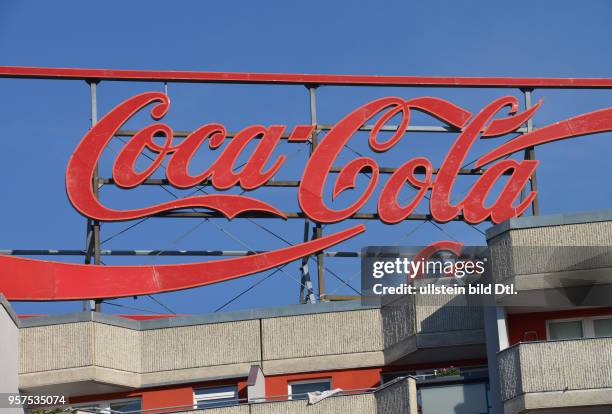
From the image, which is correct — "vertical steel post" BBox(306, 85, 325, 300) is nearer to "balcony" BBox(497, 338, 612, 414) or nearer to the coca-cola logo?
the coca-cola logo

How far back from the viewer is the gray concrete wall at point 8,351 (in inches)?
1805

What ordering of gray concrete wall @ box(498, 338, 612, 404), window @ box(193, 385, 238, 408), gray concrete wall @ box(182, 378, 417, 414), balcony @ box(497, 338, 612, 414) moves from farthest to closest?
window @ box(193, 385, 238, 408)
gray concrete wall @ box(182, 378, 417, 414)
gray concrete wall @ box(498, 338, 612, 404)
balcony @ box(497, 338, 612, 414)

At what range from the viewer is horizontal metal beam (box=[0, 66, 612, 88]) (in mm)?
54312

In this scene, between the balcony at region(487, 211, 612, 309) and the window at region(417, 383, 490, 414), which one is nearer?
the balcony at region(487, 211, 612, 309)

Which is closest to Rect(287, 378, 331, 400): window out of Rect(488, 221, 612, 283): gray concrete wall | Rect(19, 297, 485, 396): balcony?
Rect(19, 297, 485, 396): balcony

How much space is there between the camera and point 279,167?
180ft

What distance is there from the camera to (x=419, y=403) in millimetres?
45875

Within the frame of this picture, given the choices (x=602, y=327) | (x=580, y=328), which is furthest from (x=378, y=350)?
(x=602, y=327)

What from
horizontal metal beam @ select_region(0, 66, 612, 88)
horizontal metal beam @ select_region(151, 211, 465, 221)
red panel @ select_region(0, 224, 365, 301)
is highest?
horizontal metal beam @ select_region(0, 66, 612, 88)

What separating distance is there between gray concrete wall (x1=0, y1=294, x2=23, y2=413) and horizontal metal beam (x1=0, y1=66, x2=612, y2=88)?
960 cm

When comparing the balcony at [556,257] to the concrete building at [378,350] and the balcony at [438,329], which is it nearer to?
the concrete building at [378,350]

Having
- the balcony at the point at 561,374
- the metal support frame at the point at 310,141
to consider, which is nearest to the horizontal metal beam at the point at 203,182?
the metal support frame at the point at 310,141

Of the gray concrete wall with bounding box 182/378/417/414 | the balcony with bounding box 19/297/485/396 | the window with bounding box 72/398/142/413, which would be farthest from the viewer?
the window with bounding box 72/398/142/413

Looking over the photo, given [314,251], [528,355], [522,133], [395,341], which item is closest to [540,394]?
[528,355]
